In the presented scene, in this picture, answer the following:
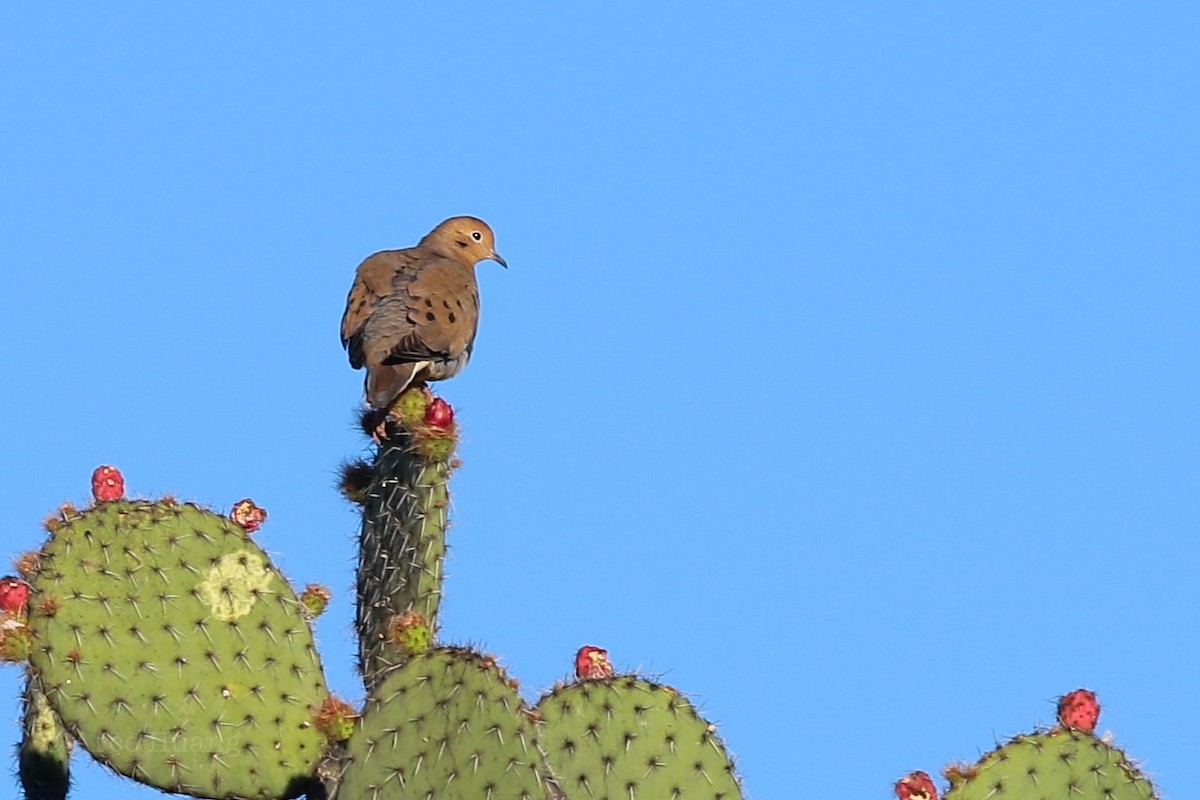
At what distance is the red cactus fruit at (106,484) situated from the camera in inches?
274

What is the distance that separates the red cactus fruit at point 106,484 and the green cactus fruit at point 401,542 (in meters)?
0.76

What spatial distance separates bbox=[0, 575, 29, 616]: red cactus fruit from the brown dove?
180 centimetres

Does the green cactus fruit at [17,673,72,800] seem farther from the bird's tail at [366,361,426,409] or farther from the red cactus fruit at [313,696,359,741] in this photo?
A: the bird's tail at [366,361,426,409]

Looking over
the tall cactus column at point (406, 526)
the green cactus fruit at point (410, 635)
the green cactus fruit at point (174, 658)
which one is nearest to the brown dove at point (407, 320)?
the tall cactus column at point (406, 526)

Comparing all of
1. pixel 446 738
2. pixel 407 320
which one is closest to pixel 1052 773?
pixel 446 738

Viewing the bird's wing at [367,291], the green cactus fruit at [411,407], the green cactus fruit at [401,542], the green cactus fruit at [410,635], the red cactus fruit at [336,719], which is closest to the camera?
the green cactus fruit at [410,635]

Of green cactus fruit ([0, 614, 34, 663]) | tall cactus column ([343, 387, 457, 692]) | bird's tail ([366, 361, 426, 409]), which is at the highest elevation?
bird's tail ([366, 361, 426, 409])

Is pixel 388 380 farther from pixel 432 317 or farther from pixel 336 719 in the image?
pixel 336 719

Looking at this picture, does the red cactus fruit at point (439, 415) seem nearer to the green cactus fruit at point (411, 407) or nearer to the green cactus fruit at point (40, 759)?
the green cactus fruit at point (411, 407)

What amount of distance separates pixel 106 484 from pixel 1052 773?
2.95 m

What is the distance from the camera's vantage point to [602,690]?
6.19m

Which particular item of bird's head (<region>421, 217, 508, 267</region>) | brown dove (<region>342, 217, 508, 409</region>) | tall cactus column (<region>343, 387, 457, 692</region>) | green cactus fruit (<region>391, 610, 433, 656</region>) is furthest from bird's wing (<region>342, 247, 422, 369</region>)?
green cactus fruit (<region>391, 610, 433, 656</region>)

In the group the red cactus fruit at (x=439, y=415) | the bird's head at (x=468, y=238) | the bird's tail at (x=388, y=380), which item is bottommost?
the red cactus fruit at (x=439, y=415)

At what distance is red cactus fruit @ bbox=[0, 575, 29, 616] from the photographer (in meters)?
6.58
